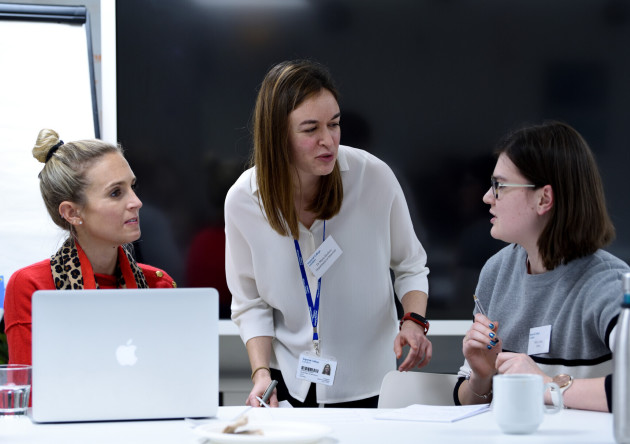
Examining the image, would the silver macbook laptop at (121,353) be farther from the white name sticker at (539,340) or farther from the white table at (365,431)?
the white name sticker at (539,340)

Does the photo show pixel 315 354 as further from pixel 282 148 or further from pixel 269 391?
pixel 282 148

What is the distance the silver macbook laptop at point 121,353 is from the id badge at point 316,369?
848mm

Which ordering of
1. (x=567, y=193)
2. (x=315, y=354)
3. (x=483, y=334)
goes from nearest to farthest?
(x=483, y=334) < (x=567, y=193) < (x=315, y=354)

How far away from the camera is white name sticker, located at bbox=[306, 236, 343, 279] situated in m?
2.51

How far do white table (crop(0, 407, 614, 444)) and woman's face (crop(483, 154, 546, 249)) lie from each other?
22.6 inches

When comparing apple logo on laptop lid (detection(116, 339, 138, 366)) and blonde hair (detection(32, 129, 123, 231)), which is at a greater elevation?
blonde hair (detection(32, 129, 123, 231))

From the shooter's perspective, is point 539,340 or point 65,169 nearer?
point 539,340

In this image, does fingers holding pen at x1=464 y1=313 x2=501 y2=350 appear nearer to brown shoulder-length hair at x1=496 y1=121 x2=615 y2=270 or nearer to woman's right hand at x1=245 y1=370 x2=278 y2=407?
brown shoulder-length hair at x1=496 y1=121 x2=615 y2=270

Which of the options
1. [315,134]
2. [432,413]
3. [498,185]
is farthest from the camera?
[315,134]

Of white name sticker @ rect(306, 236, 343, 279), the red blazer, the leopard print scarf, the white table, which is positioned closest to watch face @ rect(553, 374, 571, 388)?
the white table

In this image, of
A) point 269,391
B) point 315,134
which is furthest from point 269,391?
point 315,134

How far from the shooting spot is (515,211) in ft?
7.14

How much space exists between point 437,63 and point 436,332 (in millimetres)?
1264

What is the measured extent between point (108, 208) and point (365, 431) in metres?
1.23
